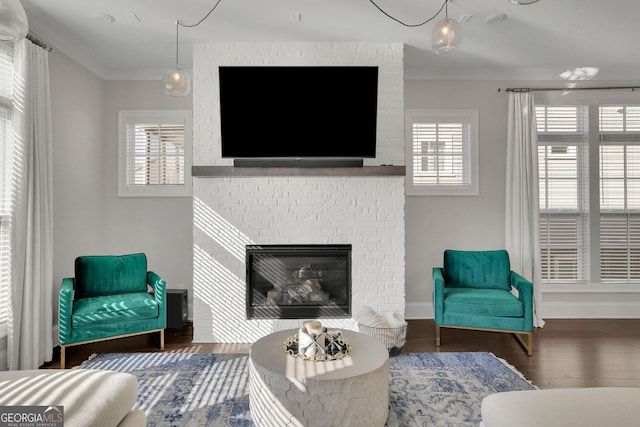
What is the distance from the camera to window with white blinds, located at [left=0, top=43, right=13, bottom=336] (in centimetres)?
297

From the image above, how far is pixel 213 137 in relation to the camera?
12.1 ft

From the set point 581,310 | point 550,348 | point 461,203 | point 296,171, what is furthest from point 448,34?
point 581,310

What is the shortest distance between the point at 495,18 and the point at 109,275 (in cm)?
404

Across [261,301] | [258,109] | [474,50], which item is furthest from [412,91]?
[261,301]

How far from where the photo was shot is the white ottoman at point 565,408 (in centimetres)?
133

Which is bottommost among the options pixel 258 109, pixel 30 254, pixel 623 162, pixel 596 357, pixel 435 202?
pixel 596 357

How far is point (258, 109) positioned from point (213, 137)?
56 centimetres

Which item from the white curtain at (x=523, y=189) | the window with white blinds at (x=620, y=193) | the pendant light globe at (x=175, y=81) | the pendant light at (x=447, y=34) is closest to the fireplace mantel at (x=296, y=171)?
the pendant light globe at (x=175, y=81)

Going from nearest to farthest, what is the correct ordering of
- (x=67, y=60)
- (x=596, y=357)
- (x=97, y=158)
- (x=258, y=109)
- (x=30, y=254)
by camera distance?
(x=30, y=254) < (x=596, y=357) < (x=258, y=109) < (x=67, y=60) < (x=97, y=158)

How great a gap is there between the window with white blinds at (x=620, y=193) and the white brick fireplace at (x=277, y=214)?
264 centimetres

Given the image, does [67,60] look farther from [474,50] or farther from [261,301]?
[474,50]

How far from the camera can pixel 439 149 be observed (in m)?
4.43

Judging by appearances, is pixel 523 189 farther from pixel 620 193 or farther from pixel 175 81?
pixel 175 81

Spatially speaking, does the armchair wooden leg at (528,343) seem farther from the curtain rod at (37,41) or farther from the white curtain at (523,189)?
the curtain rod at (37,41)
